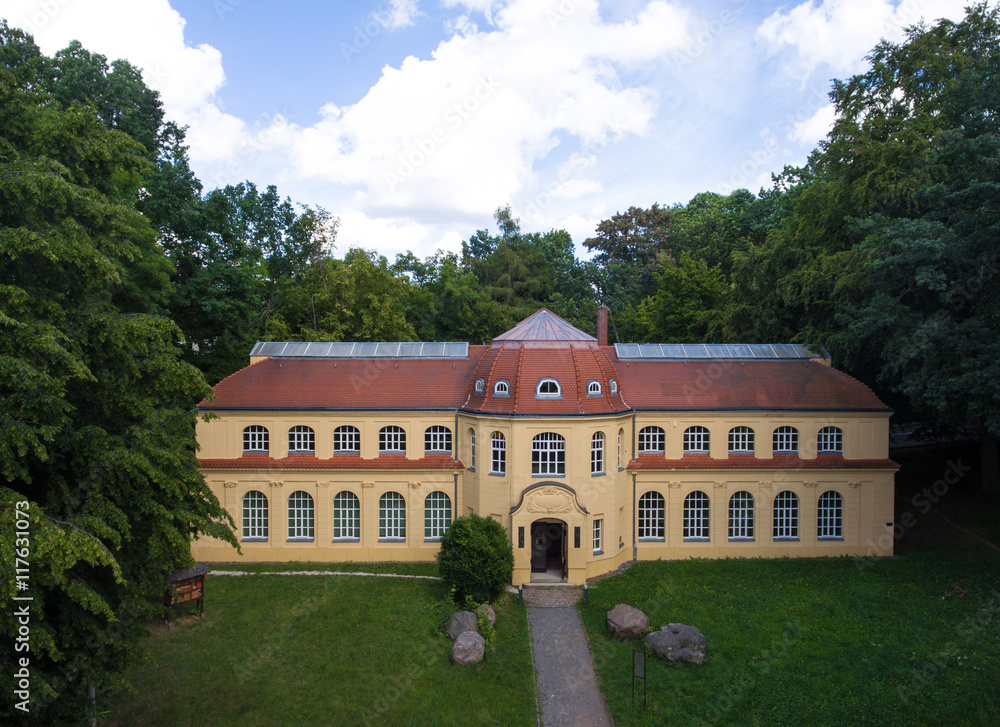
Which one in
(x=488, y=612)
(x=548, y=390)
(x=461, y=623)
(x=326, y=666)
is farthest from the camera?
(x=548, y=390)

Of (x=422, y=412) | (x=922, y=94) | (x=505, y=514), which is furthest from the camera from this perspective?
(x=922, y=94)

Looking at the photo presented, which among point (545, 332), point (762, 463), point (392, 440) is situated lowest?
point (762, 463)

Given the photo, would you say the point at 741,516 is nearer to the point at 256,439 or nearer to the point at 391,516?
the point at 391,516

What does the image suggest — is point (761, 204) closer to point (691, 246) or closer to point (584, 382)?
point (691, 246)

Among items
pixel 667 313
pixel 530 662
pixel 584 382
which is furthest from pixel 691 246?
pixel 530 662

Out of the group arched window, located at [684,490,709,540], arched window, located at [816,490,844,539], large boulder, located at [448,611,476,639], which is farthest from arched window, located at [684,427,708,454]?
large boulder, located at [448,611,476,639]

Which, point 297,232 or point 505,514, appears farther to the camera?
point 297,232

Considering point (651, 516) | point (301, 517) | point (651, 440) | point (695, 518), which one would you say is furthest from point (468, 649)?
point (695, 518)
